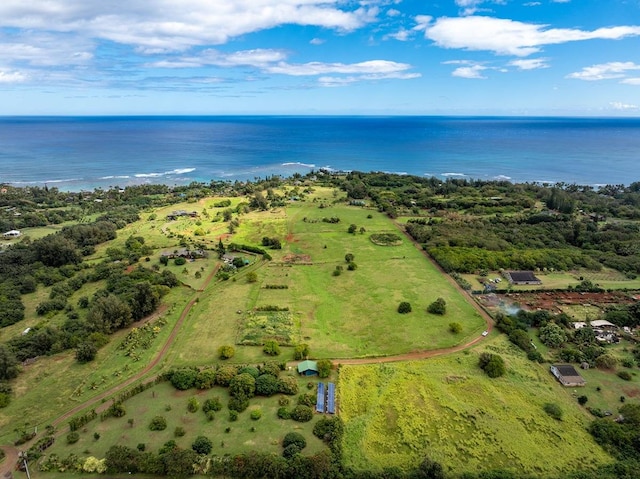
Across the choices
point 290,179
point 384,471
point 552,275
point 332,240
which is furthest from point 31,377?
point 290,179

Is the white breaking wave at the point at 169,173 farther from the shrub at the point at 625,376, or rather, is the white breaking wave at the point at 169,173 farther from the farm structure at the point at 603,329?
the shrub at the point at 625,376

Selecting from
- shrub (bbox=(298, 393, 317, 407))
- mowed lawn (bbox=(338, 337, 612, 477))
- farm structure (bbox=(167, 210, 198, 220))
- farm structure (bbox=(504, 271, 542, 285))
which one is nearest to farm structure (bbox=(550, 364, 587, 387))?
mowed lawn (bbox=(338, 337, 612, 477))

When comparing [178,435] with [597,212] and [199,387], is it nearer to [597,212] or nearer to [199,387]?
[199,387]

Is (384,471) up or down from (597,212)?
down

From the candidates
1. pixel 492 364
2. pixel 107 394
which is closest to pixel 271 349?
pixel 107 394

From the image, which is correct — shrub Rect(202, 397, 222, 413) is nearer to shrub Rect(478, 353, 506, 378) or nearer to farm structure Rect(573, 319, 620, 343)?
shrub Rect(478, 353, 506, 378)

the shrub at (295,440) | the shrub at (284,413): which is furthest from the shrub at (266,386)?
the shrub at (295,440)

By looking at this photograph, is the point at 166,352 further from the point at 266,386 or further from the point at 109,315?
the point at 266,386
